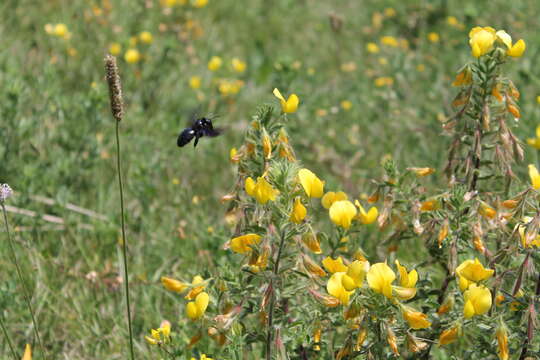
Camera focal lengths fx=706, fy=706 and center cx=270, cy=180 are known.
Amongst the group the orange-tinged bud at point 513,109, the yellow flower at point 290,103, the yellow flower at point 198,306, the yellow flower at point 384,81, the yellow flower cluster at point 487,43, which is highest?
the yellow flower cluster at point 487,43

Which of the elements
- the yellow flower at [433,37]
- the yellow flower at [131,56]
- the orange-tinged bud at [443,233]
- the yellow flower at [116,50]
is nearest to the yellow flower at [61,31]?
the yellow flower at [116,50]

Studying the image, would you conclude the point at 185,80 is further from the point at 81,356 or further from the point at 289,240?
the point at 289,240

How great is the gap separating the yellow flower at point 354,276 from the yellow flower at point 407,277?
10cm

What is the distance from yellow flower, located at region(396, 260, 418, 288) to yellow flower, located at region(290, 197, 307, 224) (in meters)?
0.31

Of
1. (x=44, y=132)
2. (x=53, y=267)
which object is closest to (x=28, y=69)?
(x=44, y=132)

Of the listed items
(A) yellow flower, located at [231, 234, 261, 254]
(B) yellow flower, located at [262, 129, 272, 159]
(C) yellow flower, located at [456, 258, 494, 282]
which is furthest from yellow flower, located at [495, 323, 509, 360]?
(B) yellow flower, located at [262, 129, 272, 159]

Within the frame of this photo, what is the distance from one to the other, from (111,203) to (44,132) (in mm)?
759

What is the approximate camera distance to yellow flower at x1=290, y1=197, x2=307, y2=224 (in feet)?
6.55

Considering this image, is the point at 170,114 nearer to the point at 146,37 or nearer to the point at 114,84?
the point at 146,37

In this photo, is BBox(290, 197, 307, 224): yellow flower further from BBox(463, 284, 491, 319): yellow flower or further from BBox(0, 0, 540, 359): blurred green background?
BBox(0, 0, 540, 359): blurred green background

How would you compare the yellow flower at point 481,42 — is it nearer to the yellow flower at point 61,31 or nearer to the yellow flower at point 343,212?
the yellow flower at point 343,212

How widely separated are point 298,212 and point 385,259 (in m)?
0.51

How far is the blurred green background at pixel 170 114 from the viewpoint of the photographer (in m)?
3.36

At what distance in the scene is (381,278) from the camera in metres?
1.99
